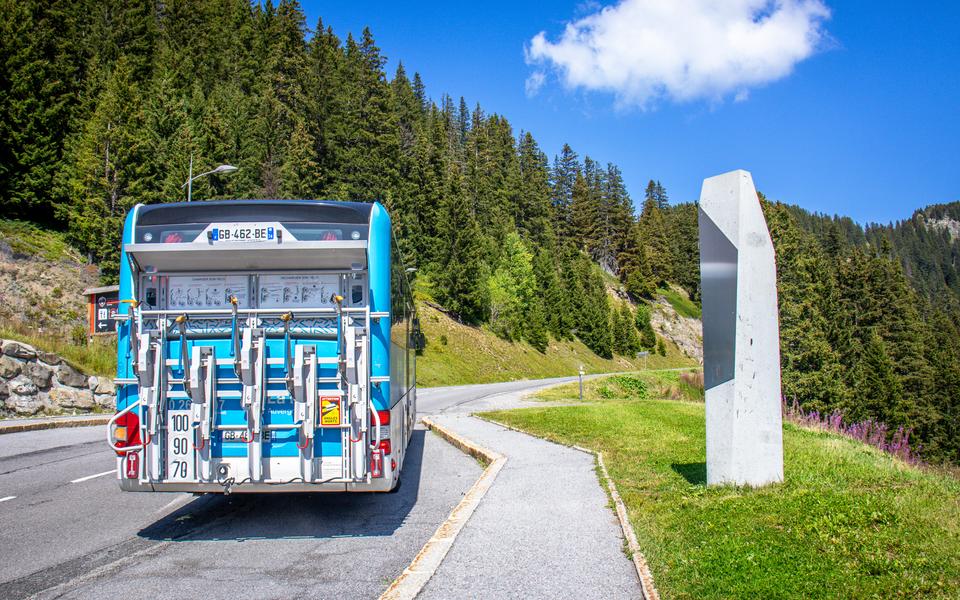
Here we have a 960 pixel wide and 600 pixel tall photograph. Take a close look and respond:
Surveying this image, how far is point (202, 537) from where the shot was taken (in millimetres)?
7211

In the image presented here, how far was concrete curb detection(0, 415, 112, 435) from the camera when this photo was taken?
1601 cm

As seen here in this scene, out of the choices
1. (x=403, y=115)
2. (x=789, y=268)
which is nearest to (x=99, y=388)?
(x=789, y=268)

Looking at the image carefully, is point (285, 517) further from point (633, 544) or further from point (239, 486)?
point (633, 544)

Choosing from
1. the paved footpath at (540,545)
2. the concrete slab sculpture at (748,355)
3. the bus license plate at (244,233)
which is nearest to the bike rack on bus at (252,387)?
the bus license plate at (244,233)

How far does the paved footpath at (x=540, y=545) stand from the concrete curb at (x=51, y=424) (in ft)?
41.3

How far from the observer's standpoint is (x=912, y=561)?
4.98 m

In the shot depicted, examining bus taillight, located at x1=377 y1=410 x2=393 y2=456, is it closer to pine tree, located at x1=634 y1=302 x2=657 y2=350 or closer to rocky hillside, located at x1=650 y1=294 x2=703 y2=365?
pine tree, located at x1=634 y1=302 x2=657 y2=350

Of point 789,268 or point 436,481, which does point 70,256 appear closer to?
point 436,481

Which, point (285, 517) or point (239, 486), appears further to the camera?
point (285, 517)

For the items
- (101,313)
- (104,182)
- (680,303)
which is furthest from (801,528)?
(680,303)

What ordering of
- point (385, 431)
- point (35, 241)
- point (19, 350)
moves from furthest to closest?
point (35, 241) < point (19, 350) < point (385, 431)

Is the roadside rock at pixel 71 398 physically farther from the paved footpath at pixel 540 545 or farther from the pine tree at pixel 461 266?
the pine tree at pixel 461 266

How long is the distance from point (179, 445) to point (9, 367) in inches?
597

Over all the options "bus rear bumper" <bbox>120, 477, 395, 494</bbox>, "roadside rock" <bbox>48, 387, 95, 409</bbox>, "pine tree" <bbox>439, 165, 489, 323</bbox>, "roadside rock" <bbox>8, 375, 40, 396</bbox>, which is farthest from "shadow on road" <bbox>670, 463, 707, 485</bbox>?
"pine tree" <bbox>439, 165, 489, 323</bbox>
